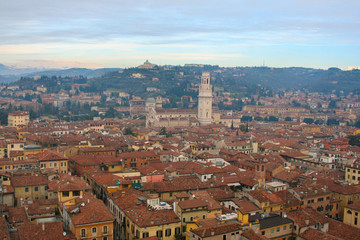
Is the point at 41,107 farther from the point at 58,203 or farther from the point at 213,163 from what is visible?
the point at 58,203

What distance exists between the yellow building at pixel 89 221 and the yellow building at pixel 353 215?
14492 millimetres

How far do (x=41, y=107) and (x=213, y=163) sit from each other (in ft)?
265

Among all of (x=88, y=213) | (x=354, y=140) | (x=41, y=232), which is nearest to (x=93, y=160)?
(x=88, y=213)

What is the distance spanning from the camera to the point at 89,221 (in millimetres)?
18203

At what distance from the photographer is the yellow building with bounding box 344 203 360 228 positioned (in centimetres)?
2361

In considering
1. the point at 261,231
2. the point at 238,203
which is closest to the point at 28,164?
the point at 238,203

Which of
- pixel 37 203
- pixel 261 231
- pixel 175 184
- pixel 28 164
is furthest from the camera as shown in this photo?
pixel 28 164

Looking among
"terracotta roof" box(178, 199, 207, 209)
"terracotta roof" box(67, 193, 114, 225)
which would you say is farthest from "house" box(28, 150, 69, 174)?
"terracotta roof" box(178, 199, 207, 209)

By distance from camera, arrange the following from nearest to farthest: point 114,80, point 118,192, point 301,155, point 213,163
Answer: point 118,192
point 213,163
point 301,155
point 114,80

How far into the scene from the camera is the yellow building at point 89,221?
18.1 m

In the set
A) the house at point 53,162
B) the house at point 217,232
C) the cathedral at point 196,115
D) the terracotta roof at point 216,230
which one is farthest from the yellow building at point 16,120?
the terracotta roof at point 216,230

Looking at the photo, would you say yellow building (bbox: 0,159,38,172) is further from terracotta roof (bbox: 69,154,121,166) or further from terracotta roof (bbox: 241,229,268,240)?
terracotta roof (bbox: 241,229,268,240)

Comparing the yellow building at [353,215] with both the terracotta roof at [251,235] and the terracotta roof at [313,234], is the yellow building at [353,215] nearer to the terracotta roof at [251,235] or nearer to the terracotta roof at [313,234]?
the terracotta roof at [313,234]

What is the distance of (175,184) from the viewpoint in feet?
86.5
